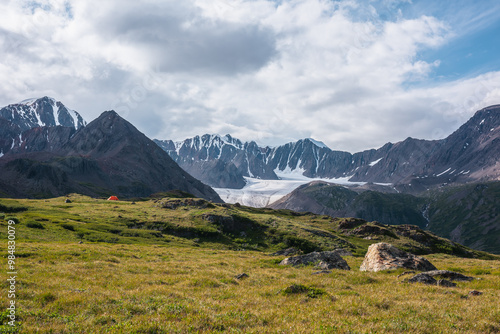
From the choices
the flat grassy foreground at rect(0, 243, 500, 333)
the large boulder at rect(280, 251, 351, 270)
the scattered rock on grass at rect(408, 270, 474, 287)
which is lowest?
the large boulder at rect(280, 251, 351, 270)

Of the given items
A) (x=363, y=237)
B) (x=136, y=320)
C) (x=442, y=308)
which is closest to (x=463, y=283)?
(x=442, y=308)

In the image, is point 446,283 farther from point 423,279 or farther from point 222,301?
point 222,301

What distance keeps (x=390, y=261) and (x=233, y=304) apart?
20.5 meters

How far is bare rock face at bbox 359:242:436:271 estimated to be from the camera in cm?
2727

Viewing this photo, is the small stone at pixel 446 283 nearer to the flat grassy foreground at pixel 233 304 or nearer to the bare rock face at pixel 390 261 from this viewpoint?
the flat grassy foreground at pixel 233 304

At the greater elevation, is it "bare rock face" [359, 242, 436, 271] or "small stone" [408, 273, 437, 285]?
Result: "small stone" [408, 273, 437, 285]

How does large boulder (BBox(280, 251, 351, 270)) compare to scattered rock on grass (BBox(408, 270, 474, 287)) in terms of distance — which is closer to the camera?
scattered rock on grass (BBox(408, 270, 474, 287))

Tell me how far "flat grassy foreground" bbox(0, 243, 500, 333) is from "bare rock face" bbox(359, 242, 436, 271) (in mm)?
6025

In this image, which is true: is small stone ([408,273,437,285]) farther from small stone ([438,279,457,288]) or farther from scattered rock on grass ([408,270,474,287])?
small stone ([438,279,457,288])

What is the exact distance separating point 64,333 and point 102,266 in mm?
14715

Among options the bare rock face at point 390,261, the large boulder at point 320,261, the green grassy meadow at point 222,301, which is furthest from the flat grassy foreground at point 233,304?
the large boulder at point 320,261

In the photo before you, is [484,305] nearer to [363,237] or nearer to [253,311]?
[253,311]

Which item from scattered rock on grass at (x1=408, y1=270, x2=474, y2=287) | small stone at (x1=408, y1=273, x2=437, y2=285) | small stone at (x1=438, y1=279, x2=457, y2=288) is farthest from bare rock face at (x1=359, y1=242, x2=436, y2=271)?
small stone at (x1=438, y1=279, x2=457, y2=288)

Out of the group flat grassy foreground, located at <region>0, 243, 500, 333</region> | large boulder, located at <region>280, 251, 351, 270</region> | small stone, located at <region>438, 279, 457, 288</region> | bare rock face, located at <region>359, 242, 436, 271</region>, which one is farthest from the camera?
large boulder, located at <region>280, 251, 351, 270</region>
